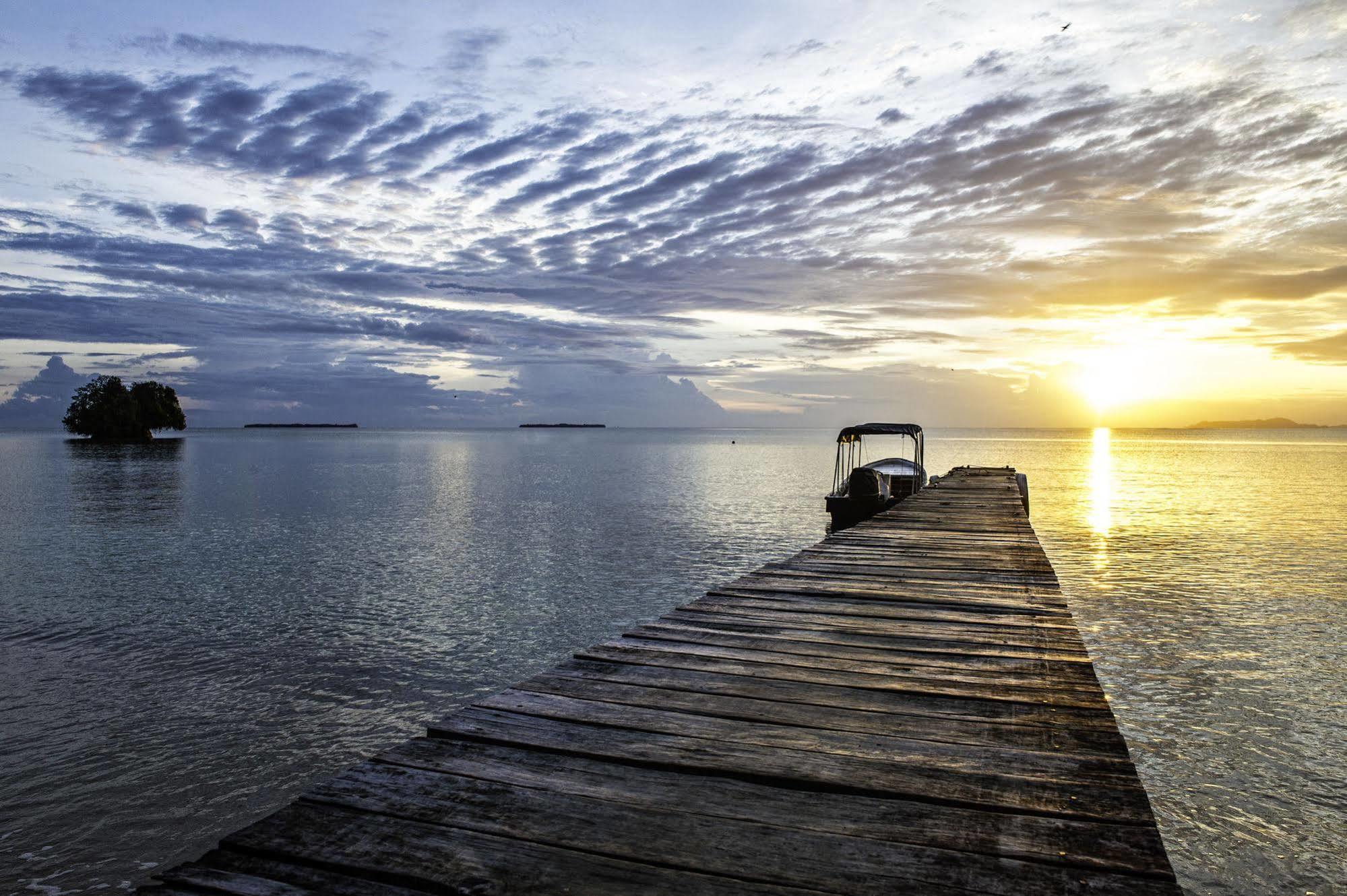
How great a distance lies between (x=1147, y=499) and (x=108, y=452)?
112 m

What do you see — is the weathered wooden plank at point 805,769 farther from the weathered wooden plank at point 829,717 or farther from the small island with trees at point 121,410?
the small island with trees at point 121,410

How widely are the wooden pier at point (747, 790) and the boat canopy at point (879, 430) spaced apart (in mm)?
24564

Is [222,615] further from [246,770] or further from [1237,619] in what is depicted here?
[1237,619]

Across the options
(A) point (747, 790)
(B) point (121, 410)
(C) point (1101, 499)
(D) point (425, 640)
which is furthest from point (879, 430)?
(B) point (121, 410)

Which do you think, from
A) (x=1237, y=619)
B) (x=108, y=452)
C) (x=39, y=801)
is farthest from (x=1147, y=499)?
(x=108, y=452)

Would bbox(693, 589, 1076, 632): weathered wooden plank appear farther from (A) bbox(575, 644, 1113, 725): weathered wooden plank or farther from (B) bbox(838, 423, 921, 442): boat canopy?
(B) bbox(838, 423, 921, 442): boat canopy

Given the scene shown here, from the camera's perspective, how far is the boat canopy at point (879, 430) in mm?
30203

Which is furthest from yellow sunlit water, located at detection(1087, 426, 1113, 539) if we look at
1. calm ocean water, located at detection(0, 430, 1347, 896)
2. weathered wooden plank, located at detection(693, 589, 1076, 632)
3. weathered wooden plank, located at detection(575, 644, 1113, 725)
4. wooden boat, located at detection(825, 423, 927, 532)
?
weathered wooden plank, located at detection(575, 644, 1113, 725)

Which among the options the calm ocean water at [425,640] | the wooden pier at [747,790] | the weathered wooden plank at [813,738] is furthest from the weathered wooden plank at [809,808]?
the calm ocean water at [425,640]

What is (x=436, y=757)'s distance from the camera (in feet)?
12.4

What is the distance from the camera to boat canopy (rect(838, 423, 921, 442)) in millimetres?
30203

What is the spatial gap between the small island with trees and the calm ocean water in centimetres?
9978

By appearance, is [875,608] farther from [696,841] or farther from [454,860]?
[454,860]

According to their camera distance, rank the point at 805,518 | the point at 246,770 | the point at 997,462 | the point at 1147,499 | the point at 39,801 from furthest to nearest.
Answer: the point at 997,462 → the point at 1147,499 → the point at 805,518 → the point at 246,770 → the point at 39,801
